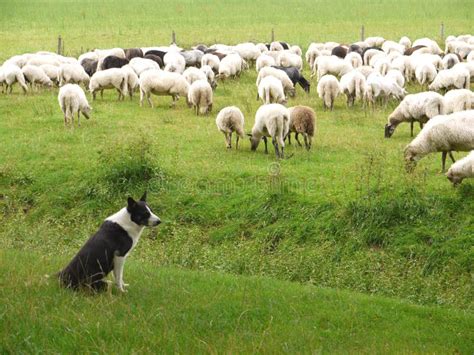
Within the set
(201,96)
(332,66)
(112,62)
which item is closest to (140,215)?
(201,96)

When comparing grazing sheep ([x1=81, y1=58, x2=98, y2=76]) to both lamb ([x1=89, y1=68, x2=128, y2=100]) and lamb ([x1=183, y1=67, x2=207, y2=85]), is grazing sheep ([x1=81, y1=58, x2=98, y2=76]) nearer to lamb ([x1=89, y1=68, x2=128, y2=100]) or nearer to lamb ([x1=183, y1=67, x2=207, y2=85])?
lamb ([x1=89, y1=68, x2=128, y2=100])

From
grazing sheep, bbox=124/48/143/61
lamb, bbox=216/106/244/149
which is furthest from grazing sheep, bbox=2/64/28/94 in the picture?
lamb, bbox=216/106/244/149

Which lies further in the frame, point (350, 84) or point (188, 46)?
point (188, 46)

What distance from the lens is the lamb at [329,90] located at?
70.2 ft

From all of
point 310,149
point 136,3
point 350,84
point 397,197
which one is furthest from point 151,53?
point 136,3

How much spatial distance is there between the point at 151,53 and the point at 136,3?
103 feet

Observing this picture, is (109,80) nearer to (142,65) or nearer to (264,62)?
(142,65)

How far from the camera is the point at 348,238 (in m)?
11.9

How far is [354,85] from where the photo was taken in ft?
71.4

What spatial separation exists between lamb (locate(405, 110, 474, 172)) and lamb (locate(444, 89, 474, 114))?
3497 mm

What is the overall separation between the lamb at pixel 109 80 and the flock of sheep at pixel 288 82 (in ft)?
0.10

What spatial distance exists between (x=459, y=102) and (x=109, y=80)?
1034cm

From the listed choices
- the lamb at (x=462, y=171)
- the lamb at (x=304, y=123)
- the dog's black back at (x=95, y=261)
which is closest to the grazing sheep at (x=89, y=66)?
the lamb at (x=304, y=123)

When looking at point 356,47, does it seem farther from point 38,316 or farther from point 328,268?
point 38,316
